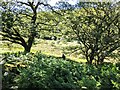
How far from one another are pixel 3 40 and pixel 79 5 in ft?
9.55

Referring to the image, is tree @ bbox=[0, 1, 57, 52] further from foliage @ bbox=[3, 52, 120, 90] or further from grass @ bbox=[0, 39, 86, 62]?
foliage @ bbox=[3, 52, 120, 90]

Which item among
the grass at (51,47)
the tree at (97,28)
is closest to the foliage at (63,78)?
the tree at (97,28)

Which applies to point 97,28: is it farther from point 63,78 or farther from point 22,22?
point 63,78

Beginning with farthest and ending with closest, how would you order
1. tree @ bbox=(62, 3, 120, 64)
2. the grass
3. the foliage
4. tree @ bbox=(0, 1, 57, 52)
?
the grass, tree @ bbox=(0, 1, 57, 52), tree @ bbox=(62, 3, 120, 64), the foliage

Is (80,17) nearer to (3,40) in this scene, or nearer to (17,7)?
(17,7)

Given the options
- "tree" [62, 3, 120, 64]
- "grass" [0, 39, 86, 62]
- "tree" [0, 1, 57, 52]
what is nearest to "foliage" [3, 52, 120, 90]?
"tree" [62, 3, 120, 64]

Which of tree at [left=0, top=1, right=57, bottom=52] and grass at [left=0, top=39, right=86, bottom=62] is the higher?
tree at [left=0, top=1, right=57, bottom=52]

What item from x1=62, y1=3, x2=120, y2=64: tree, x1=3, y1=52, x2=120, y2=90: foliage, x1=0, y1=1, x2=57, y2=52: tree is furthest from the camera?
x1=0, y1=1, x2=57, y2=52: tree

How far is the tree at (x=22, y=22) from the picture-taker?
7488 millimetres

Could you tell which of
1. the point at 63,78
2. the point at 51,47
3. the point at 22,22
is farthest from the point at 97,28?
the point at 63,78

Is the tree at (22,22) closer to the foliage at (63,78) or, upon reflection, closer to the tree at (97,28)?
the tree at (97,28)

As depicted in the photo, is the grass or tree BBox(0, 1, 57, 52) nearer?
tree BBox(0, 1, 57, 52)

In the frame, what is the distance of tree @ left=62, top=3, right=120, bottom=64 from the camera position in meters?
7.34

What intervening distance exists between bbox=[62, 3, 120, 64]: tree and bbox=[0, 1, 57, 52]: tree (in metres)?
1.15
